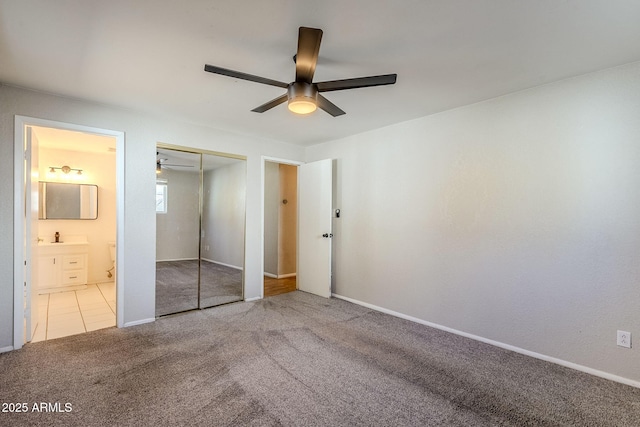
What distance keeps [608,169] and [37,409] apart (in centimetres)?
455

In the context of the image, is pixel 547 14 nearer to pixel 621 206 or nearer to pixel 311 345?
pixel 621 206

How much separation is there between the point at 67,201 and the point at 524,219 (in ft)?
22.4

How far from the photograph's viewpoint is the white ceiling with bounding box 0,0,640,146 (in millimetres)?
1738

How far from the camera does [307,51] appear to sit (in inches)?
72.0

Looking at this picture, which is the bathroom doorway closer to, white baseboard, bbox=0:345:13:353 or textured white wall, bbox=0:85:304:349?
textured white wall, bbox=0:85:304:349

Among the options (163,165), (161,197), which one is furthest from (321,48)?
(161,197)

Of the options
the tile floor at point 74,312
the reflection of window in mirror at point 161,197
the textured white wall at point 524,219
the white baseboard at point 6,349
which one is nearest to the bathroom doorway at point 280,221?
the reflection of window in mirror at point 161,197

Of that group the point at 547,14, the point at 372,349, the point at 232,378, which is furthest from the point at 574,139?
the point at 232,378

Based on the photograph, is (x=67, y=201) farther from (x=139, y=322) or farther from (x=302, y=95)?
(x=302, y=95)

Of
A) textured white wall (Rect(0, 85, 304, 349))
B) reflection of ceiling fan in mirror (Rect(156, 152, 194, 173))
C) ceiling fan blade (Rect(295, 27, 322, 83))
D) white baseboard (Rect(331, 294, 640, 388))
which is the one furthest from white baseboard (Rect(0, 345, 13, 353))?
white baseboard (Rect(331, 294, 640, 388))

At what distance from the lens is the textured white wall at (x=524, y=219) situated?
2338mm

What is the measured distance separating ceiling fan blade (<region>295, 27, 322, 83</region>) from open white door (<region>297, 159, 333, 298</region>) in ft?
8.26

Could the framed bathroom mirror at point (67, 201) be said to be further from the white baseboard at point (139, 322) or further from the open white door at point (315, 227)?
the open white door at point (315, 227)

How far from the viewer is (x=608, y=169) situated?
2.38 meters
